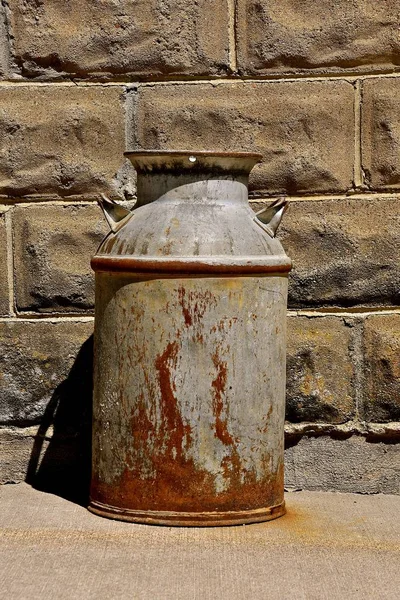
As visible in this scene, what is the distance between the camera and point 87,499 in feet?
10.4

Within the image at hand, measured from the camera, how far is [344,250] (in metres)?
3.25

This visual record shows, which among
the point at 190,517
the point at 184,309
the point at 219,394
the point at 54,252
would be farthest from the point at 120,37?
the point at 190,517

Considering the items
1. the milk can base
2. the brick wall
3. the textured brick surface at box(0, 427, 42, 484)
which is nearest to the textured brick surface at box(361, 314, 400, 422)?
the brick wall

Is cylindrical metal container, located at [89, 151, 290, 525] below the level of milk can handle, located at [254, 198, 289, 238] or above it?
below

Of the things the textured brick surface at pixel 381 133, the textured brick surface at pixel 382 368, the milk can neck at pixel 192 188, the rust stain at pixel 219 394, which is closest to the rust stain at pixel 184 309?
the rust stain at pixel 219 394

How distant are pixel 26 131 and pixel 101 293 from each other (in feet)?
2.19

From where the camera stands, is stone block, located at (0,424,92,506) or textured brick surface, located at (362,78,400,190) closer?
textured brick surface, located at (362,78,400,190)

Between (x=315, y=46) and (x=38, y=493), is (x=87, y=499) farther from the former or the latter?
(x=315, y=46)

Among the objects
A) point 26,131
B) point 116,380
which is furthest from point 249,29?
point 116,380

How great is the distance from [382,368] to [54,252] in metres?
1.13

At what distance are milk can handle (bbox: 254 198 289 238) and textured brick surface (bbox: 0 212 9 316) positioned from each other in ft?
2.83

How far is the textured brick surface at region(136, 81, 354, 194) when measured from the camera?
3.23 meters

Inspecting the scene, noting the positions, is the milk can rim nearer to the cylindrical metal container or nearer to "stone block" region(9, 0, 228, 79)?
the cylindrical metal container

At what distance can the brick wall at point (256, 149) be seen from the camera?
127 inches
